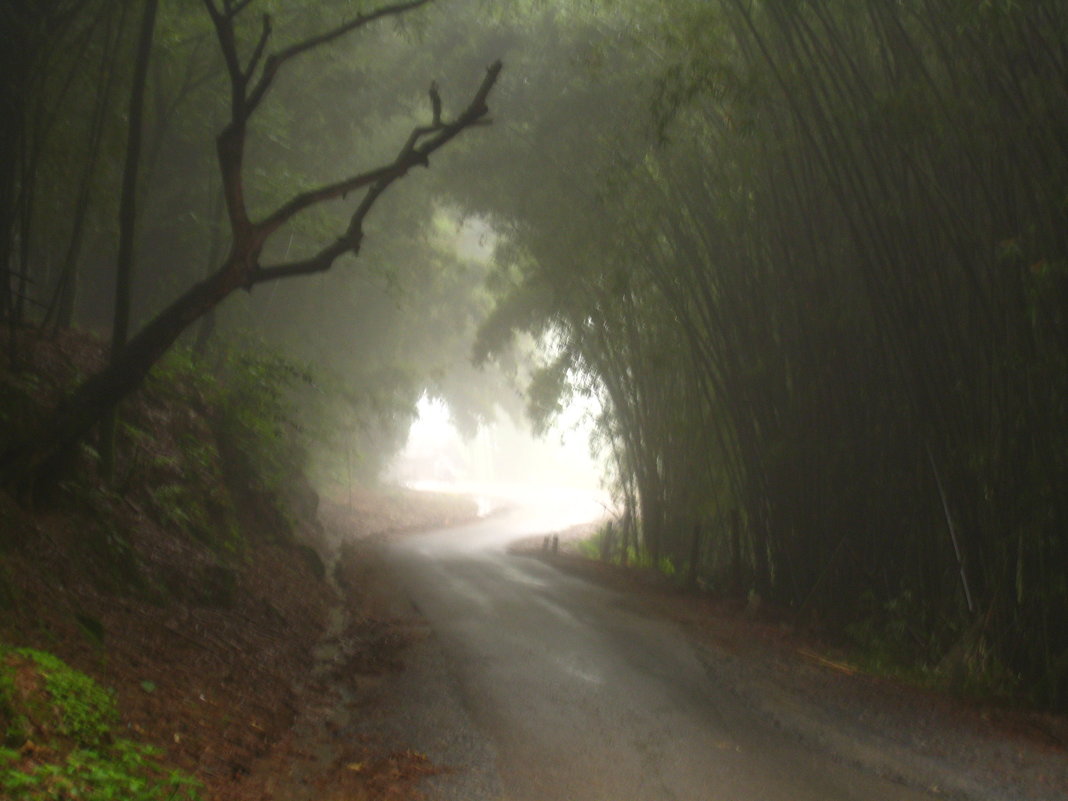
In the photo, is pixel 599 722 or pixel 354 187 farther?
pixel 354 187

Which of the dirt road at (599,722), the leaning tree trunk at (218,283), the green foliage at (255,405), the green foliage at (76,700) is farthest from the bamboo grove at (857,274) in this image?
the green foliage at (76,700)

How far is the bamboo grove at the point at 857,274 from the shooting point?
5504mm

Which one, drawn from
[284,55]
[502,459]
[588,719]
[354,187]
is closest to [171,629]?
[588,719]

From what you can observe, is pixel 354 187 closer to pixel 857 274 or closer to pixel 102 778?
pixel 102 778

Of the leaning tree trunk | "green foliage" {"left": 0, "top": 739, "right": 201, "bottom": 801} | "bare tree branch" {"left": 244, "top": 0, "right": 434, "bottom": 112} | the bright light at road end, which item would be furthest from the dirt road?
the bright light at road end

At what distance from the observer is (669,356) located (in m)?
10.5

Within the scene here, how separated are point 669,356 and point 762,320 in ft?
7.76

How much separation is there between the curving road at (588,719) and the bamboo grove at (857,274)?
1.92 m

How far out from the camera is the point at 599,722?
4766 mm

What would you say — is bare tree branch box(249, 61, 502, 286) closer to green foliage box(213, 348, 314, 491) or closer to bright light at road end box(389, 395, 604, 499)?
green foliage box(213, 348, 314, 491)

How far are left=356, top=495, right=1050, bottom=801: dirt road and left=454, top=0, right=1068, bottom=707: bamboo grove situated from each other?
1856 mm

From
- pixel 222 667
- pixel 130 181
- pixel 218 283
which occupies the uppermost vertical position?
pixel 130 181

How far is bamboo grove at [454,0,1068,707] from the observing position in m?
5.50

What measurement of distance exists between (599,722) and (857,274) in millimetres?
4331
